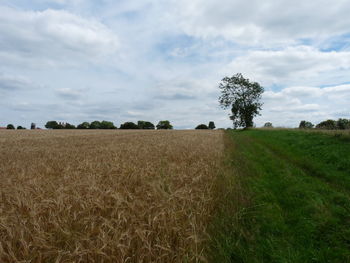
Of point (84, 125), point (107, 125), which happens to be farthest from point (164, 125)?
point (84, 125)

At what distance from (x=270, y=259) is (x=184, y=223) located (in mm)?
1475

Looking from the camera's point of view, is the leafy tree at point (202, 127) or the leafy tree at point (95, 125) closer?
the leafy tree at point (95, 125)

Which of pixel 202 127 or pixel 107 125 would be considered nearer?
pixel 107 125

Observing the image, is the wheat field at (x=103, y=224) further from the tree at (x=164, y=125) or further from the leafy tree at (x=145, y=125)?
the tree at (x=164, y=125)

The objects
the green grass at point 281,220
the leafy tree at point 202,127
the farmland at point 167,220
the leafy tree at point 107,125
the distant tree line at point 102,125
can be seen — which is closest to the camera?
the farmland at point 167,220

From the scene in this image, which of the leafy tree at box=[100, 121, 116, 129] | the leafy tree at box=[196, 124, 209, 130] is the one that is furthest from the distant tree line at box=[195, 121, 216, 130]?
the leafy tree at box=[100, 121, 116, 129]

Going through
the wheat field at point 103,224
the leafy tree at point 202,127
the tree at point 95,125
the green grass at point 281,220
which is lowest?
the green grass at point 281,220

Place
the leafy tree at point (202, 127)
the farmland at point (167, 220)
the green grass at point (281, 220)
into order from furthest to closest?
the leafy tree at point (202, 127) < the green grass at point (281, 220) < the farmland at point (167, 220)

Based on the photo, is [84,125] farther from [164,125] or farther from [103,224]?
[103,224]

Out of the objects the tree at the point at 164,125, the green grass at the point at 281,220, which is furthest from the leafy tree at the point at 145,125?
the green grass at the point at 281,220

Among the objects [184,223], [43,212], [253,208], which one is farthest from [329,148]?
[43,212]

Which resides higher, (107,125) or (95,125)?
(107,125)

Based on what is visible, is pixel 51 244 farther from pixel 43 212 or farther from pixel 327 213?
pixel 327 213

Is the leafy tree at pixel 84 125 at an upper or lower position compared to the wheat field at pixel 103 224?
upper
